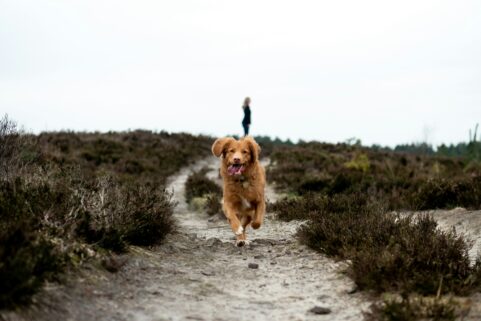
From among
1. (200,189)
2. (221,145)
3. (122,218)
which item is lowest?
(200,189)

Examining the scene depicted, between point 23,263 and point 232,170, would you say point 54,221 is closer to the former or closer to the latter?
point 23,263

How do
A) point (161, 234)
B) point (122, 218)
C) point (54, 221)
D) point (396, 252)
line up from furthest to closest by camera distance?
1. point (161, 234)
2. point (122, 218)
3. point (54, 221)
4. point (396, 252)

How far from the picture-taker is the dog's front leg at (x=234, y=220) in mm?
7887

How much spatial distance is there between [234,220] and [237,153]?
3.11ft

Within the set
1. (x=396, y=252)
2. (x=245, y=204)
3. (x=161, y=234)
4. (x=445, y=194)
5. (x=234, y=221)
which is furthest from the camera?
(x=445, y=194)

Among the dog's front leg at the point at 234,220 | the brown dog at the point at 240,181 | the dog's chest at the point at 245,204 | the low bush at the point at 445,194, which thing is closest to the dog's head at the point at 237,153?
the brown dog at the point at 240,181

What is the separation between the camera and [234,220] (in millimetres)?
7973

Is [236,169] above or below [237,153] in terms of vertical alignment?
below

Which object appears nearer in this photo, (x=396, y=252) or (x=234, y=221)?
(x=396, y=252)

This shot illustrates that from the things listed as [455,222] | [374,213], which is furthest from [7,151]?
[455,222]

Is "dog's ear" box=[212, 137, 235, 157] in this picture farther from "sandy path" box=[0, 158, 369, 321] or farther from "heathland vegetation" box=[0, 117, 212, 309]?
"sandy path" box=[0, 158, 369, 321]

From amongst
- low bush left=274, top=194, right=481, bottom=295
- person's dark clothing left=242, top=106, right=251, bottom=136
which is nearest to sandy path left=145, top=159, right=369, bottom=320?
low bush left=274, top=194, right=481, bottom=295

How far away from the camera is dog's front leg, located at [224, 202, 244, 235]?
7887 mm

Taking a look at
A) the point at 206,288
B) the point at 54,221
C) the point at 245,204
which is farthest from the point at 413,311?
the point at 245,204
